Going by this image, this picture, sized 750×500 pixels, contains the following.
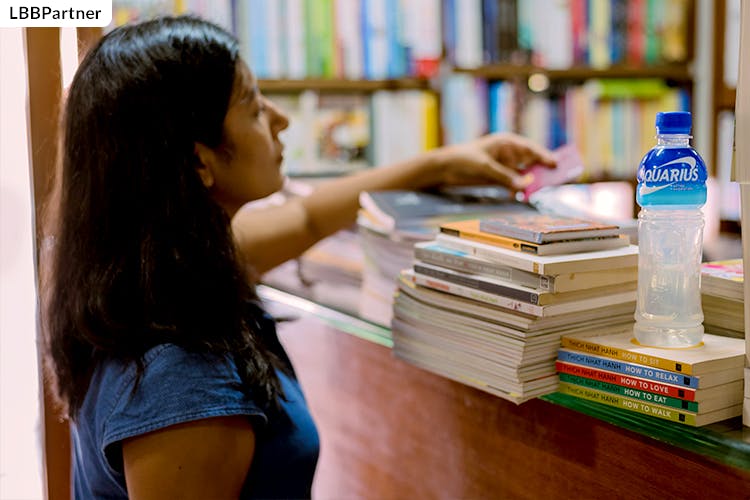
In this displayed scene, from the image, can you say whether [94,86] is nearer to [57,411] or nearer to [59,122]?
[59,122]

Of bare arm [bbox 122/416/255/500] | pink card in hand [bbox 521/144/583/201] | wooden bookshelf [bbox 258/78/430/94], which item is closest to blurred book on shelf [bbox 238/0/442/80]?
wooden bookshelf [bbox 258/78/430/94]

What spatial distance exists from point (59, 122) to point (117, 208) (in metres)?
0.13

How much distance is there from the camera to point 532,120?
138 inches

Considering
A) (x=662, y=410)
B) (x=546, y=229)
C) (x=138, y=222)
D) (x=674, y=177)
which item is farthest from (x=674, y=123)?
(x=138, y=222)

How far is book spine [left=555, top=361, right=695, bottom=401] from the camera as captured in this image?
0.88m

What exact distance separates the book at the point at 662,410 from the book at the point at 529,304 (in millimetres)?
93

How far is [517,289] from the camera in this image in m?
1.00

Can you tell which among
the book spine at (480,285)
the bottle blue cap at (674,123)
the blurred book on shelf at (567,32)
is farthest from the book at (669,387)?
the blurred book on shelf at (567,32)

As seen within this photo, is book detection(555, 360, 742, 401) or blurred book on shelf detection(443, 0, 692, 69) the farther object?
blurred book on shelf detection(443, 0, 692, 69)

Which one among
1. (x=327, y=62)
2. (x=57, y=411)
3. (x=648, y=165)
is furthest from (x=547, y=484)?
(x=327, y=62)

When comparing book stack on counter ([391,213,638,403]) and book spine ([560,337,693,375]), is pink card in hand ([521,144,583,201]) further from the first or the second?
book spine ([560,337,693,375])

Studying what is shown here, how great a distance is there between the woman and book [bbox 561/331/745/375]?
403 mm

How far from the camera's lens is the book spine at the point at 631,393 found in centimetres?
88

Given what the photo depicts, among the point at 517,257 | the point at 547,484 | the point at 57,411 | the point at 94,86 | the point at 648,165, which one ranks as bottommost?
the point at 547,484
